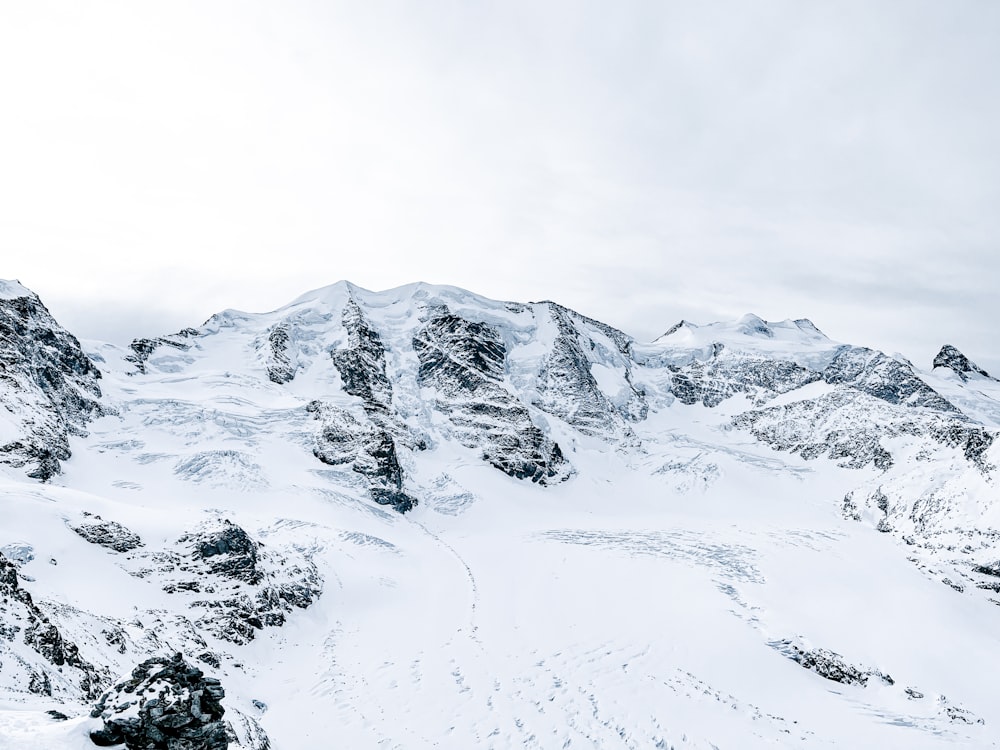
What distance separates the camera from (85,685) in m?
17.3

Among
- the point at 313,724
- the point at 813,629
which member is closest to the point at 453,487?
the point at 813,629

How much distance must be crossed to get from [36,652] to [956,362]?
8967 inches

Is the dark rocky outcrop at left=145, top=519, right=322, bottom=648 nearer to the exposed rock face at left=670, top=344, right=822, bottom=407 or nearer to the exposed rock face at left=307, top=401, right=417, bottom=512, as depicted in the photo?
the exposed rock face at left=307, top=401, right=417, bottom=512

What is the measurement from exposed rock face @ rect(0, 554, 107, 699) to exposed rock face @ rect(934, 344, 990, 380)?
8652 inches

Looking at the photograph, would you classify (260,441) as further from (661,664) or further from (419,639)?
(661,664)

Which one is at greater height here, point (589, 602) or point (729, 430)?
point (729, 430)

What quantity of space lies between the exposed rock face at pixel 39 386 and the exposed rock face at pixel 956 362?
223038 millimetres

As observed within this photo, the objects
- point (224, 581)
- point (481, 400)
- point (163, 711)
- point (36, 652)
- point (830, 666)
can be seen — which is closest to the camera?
point (163, 711)

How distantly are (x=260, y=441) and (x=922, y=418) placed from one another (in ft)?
337

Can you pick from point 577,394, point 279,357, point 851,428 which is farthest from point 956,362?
point 279,357

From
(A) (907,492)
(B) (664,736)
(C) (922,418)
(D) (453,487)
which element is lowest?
(D) (453,487)

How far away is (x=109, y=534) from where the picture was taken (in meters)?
30.4

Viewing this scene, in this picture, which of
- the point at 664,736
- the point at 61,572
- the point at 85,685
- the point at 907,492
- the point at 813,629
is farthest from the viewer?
the point at 907,492

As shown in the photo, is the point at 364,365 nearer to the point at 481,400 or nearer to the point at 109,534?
the point at 481,400
